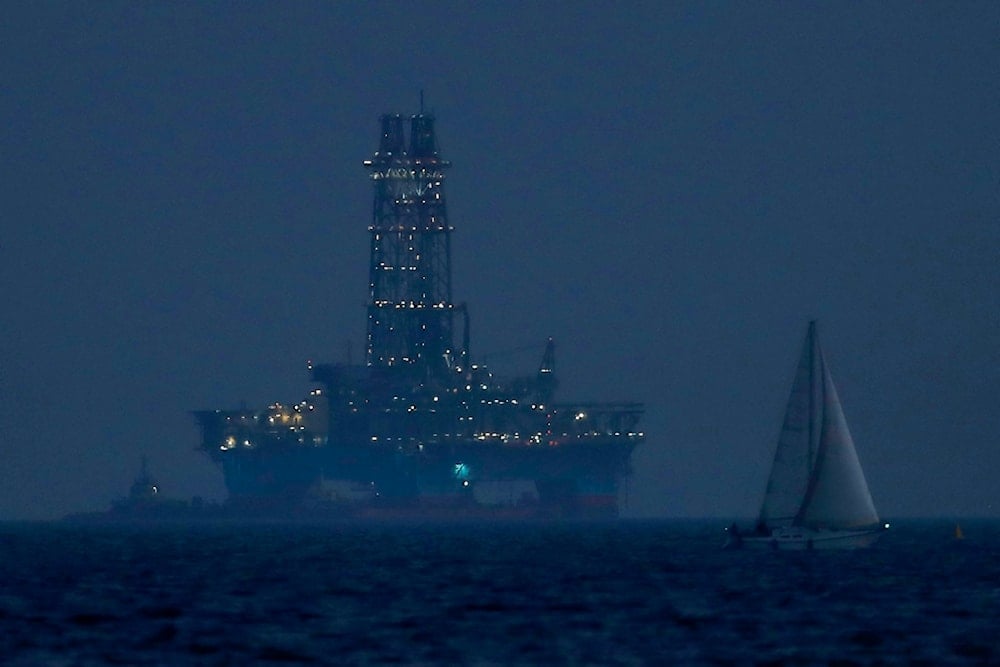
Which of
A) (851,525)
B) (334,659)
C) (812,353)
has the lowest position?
(334,659)

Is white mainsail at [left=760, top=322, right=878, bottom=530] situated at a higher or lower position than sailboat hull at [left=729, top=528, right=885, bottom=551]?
higher

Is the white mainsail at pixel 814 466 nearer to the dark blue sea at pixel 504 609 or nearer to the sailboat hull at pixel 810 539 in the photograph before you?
the sailboat hull at pixel 810 539

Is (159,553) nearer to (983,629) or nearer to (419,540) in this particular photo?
(419,540)

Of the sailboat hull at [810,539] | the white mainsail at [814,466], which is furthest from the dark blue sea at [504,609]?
the white mainsail at [814,466]

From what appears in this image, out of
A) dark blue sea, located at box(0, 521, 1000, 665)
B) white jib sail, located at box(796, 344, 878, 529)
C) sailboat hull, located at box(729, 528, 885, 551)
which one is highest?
white jib sail, located at box(796, 344, 878, 529)

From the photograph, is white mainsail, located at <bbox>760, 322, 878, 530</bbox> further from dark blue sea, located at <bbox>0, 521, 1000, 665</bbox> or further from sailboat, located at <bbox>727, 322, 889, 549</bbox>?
dark blue sea, located at <bbox>0, 521, 1000, 665</bbox>

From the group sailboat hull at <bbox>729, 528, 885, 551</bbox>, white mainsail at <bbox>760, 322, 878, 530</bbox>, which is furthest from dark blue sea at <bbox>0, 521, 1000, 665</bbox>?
white mainsail at <bbox>760, 322, 878, 530</bbox>

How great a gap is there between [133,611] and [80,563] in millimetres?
47693

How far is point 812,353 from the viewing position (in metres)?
124

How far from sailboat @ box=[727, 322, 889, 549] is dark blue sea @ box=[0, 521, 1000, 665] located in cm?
148

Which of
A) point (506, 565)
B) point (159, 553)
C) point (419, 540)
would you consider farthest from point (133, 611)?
point (419, 540)

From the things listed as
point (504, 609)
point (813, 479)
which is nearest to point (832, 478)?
point (813, 479)

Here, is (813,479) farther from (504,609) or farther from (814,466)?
(504,609)

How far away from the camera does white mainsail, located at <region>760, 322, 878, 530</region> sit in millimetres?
120438
